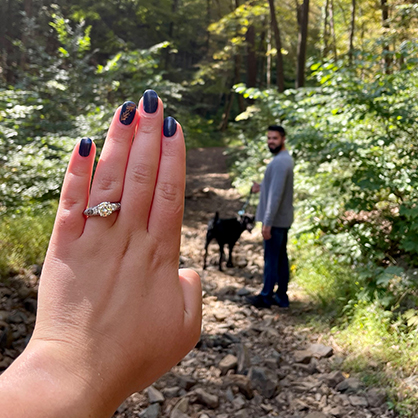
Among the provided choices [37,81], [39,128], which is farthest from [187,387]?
[37,81]

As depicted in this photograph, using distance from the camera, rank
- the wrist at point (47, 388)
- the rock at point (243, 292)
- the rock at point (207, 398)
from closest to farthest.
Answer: the wrist at point (47, 388), the rock at point (207, 398), the rock at point (243, 292)

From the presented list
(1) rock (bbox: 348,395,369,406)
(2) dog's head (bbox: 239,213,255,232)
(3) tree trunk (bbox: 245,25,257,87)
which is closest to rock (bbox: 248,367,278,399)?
(1) rock (bbox: 348,395,369,406)

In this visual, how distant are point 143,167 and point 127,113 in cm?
16

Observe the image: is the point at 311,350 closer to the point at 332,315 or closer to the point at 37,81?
the point at 332,315

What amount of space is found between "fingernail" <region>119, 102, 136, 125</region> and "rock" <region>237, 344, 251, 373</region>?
10.4ft

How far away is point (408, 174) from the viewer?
13.8 ft

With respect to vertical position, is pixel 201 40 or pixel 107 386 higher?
pixel 201 40

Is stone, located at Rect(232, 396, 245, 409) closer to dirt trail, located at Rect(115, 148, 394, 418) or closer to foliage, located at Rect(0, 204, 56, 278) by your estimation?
dirt trail, located at Rect(115, 148, 394, 418)

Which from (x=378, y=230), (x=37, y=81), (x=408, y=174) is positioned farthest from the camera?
(x=37, y=81)

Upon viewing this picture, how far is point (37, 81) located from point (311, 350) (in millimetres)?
8950

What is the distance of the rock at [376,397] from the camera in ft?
10.1

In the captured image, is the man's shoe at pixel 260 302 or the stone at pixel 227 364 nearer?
the stone at pixel 227 364

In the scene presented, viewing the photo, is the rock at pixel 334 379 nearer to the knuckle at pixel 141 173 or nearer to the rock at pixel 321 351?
the rock at pixel 321 351

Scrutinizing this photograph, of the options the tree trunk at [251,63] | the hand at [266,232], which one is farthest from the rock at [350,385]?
the tree trunk at [251,63]
